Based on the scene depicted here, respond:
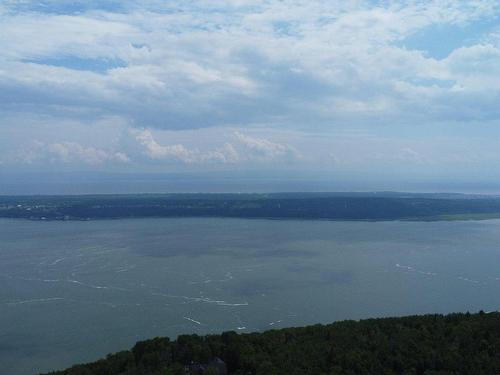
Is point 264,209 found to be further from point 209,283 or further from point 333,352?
point 333,352

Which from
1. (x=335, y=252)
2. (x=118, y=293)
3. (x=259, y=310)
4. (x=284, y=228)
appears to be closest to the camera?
(x=259, y=310)

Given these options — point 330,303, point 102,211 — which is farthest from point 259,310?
point 102,211

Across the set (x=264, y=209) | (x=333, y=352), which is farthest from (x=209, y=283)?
(x=264, y=209)

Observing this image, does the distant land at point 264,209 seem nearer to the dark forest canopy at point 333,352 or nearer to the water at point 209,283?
the water at point 209,283

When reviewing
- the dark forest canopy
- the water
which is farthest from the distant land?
the dark forest canopy

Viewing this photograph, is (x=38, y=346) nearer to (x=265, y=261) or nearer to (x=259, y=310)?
(x=259, y=310)

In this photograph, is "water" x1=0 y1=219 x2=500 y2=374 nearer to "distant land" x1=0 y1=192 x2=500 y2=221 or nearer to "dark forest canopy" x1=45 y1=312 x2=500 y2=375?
"dark forest canopy" x1=45 y1=312 x2=500 y2=375

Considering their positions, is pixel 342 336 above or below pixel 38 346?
above
